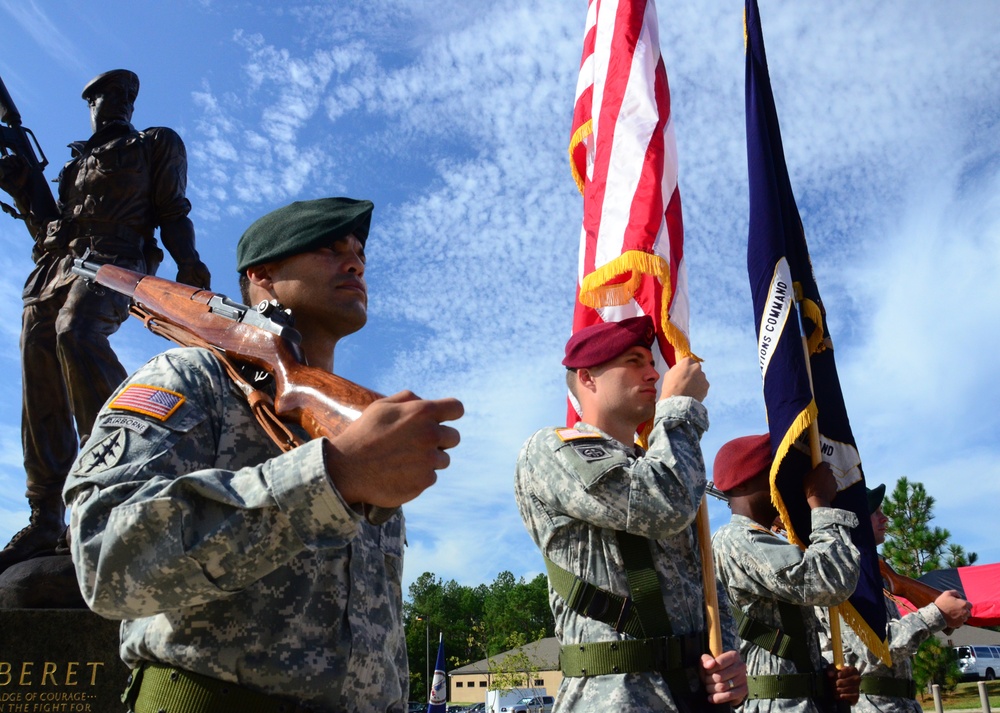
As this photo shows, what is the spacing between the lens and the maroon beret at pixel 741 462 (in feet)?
15.2

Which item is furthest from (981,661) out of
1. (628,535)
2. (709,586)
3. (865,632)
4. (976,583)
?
(628,535)

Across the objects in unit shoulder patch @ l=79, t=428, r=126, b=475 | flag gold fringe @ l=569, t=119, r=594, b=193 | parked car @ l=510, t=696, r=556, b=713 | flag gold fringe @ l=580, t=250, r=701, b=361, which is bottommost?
parked car @ l=510, t=696, r=556, b=713

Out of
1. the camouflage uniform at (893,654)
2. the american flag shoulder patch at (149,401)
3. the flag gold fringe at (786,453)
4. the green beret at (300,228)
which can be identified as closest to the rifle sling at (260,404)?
the american flag shoulder patch at (149,401)

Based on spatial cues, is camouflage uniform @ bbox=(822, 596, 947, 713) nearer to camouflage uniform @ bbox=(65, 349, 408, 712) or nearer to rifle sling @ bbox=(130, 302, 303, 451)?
camouflage uniform @ bbox=(65, 349, 408, 712)

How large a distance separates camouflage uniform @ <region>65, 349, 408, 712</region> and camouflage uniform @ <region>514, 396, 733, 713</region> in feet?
3.12

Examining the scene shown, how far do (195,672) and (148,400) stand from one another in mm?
547

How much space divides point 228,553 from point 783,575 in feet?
10.4

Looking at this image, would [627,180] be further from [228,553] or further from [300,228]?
[228,553]

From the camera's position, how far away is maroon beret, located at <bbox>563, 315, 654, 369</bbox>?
339cm

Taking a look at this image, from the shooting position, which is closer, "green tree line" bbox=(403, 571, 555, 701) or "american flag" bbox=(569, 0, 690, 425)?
"american flag" bbox=(569, 0, 690, 425)

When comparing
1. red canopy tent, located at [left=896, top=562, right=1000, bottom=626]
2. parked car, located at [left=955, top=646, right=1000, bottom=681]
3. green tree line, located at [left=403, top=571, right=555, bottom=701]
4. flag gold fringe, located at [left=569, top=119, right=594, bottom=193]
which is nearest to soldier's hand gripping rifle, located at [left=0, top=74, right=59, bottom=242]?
flag gold fringe, located at [left=569, top=119, right=594, bottom=193]

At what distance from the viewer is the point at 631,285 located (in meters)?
4.48

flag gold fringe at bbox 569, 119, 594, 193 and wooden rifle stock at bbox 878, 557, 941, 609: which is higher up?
flag gold fringe at bbox 569, 119, 594, 193

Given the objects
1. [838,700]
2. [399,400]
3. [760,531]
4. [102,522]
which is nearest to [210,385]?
→ [102,522]
